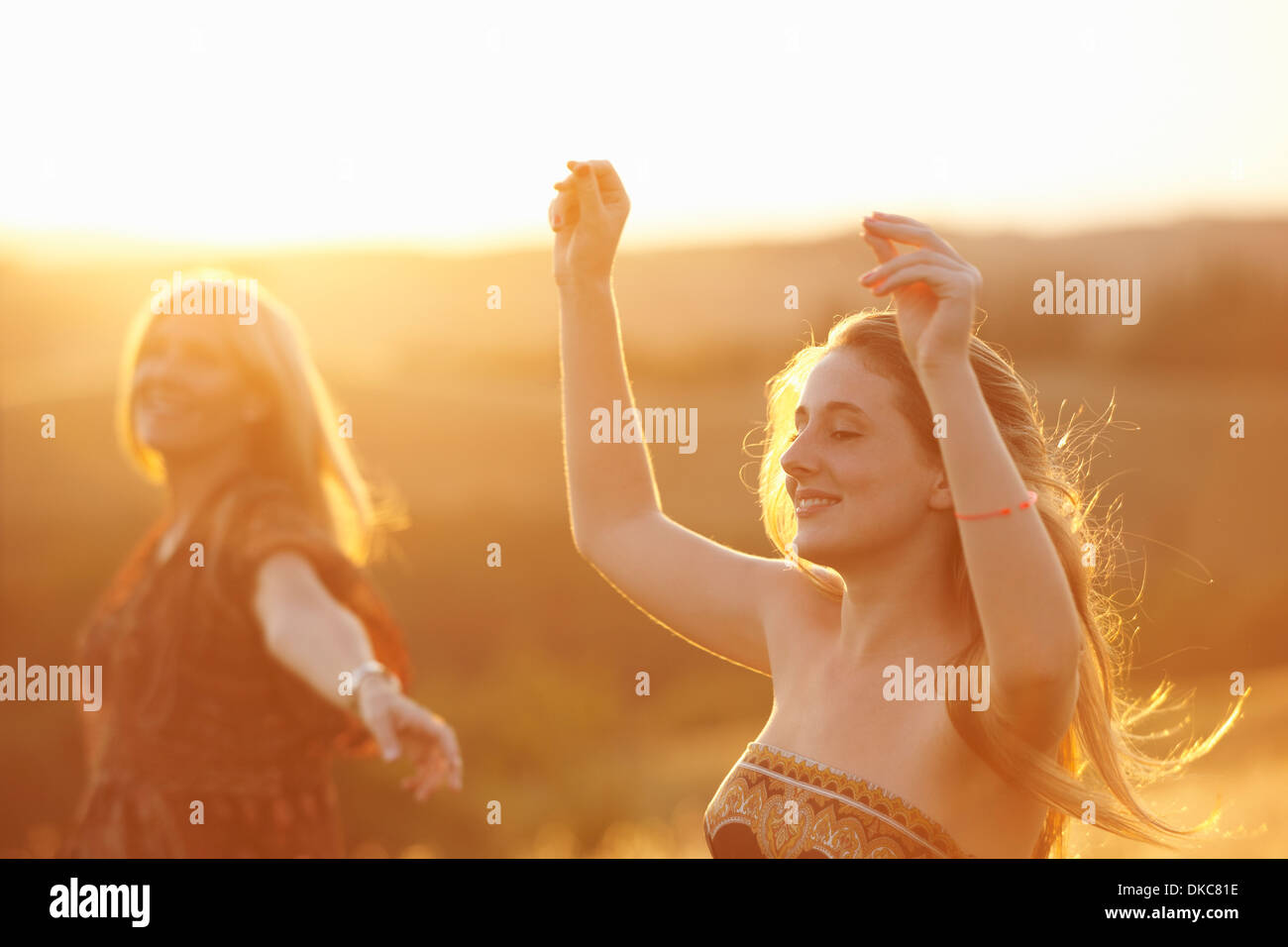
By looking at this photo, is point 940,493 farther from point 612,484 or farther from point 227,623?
point 227,623

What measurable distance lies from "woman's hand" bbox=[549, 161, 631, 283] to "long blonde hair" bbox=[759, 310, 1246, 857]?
17.3 inches

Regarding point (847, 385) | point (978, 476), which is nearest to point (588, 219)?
point (847, 385)

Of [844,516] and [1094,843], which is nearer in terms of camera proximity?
[844,516]

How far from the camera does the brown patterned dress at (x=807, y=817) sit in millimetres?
2174

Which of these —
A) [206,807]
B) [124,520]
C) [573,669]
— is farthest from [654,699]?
[206,807]

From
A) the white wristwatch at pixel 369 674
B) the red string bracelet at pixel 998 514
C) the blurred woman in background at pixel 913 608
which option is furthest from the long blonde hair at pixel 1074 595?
the white wristwatch at pixel 369 674

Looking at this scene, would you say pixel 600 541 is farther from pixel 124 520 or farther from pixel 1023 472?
pixel 124 520

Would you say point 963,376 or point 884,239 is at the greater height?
point 884,239

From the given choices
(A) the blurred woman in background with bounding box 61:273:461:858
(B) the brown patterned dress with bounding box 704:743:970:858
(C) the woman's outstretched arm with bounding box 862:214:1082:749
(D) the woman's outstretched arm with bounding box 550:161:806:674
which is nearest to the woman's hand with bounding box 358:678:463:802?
(A) the blurred woman in background with bounding box 61:273:461:858

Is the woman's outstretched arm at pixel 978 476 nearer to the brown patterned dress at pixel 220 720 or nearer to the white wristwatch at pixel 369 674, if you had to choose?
the white wristwatch at pixel 369 674

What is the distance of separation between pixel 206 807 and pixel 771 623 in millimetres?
2068

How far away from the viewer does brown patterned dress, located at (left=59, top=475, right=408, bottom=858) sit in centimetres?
389

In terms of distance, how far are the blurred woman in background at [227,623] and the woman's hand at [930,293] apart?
2033mm

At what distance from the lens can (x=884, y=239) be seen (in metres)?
2.03
